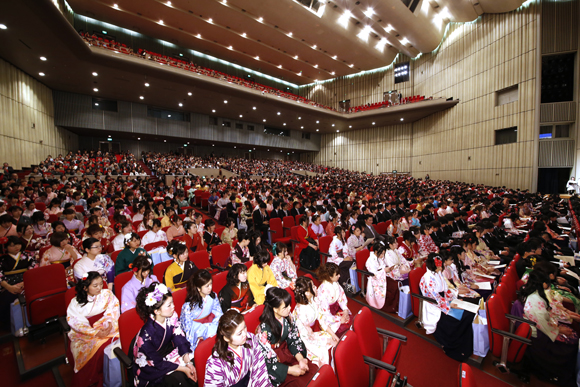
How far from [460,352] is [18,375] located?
469 centimetres

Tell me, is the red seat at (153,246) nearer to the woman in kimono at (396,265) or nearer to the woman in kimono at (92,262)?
the woman in kimono at (92,262)

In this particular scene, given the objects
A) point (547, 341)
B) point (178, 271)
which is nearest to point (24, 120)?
point (178, 271)

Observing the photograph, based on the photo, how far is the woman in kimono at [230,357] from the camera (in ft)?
5.37

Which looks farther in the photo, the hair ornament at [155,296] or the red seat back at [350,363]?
the hair ornament at [155,296]

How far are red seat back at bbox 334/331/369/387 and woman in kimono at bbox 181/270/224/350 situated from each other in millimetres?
1271

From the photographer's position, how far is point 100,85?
50.0 feet

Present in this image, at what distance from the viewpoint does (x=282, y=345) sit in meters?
2.14

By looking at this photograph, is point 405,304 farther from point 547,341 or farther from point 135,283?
point 135,283

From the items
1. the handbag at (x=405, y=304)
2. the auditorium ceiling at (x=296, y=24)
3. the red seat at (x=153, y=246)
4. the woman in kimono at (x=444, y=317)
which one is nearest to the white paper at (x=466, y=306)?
the woman in kimono at (x=444, y=317)

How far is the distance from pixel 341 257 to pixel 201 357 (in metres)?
3.17

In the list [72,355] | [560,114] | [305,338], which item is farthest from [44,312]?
[560,114]

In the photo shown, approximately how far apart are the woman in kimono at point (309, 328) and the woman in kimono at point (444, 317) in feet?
4.91

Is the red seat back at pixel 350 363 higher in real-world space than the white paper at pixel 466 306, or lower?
higher

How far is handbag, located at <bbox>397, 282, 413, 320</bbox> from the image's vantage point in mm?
3502
